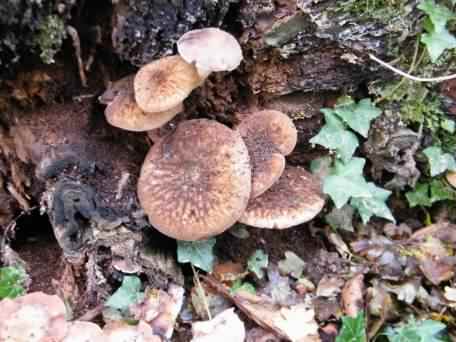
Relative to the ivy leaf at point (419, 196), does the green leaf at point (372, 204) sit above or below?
above

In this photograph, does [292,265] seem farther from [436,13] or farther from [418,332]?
[436,13]

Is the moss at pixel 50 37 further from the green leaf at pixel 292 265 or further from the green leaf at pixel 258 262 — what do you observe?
the green leaf at pixel 292 265

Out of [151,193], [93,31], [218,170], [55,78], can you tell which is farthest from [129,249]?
[93,31]

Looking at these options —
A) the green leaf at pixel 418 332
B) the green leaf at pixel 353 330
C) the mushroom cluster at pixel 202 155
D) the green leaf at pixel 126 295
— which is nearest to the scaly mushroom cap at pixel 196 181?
the mushroom cluster at pixel 202 155

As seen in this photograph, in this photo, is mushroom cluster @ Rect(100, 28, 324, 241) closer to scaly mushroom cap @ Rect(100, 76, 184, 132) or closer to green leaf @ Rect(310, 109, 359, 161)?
scaly mushroom cap @ Rect(100, 76, 184, 132)

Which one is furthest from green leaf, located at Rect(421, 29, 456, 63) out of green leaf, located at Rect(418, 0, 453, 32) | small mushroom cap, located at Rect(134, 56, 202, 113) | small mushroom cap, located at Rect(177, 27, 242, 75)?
small mushroom cap, located at Rect(134, 56, 202, 113)

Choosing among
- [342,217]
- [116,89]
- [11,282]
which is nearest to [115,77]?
[116,89]
